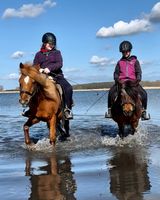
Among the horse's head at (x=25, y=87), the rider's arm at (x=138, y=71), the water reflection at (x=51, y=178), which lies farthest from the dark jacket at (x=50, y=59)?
the water reflection at (x=51, y=178)

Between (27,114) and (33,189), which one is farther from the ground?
(27,114)

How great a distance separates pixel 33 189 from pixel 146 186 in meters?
1.80

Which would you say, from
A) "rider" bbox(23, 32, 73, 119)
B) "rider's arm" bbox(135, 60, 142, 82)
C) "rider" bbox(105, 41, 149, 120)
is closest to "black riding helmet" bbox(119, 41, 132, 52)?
"rider" bbox(105, 41, 149, 120)

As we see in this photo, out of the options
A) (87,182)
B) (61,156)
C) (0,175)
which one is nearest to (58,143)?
(61,156)

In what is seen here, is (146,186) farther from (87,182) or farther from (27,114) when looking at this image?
(27,114)

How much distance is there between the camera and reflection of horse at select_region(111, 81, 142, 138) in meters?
12.1

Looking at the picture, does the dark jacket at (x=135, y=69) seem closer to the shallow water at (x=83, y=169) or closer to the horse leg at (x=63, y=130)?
the shallow water at (x=83, y=169)

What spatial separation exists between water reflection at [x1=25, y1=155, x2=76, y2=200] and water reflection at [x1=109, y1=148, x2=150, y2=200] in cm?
72

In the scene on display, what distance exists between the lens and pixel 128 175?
7914mm

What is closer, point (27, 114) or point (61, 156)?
point (61, 156)

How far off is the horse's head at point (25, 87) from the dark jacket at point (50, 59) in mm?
2035

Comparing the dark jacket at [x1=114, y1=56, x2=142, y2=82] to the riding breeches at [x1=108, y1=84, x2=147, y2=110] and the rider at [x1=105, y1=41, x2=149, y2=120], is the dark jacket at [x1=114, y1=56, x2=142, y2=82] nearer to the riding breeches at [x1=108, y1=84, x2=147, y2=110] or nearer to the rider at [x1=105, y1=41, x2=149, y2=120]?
the rider at [x1=105, y1=41, x2=149, y2=120]

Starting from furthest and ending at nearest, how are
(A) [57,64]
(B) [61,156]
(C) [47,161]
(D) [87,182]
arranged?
(A) [57,64]
(B) [61,156]
(C) [47,161]
(D) [87,182]

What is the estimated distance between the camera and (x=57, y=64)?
40.8 feet
